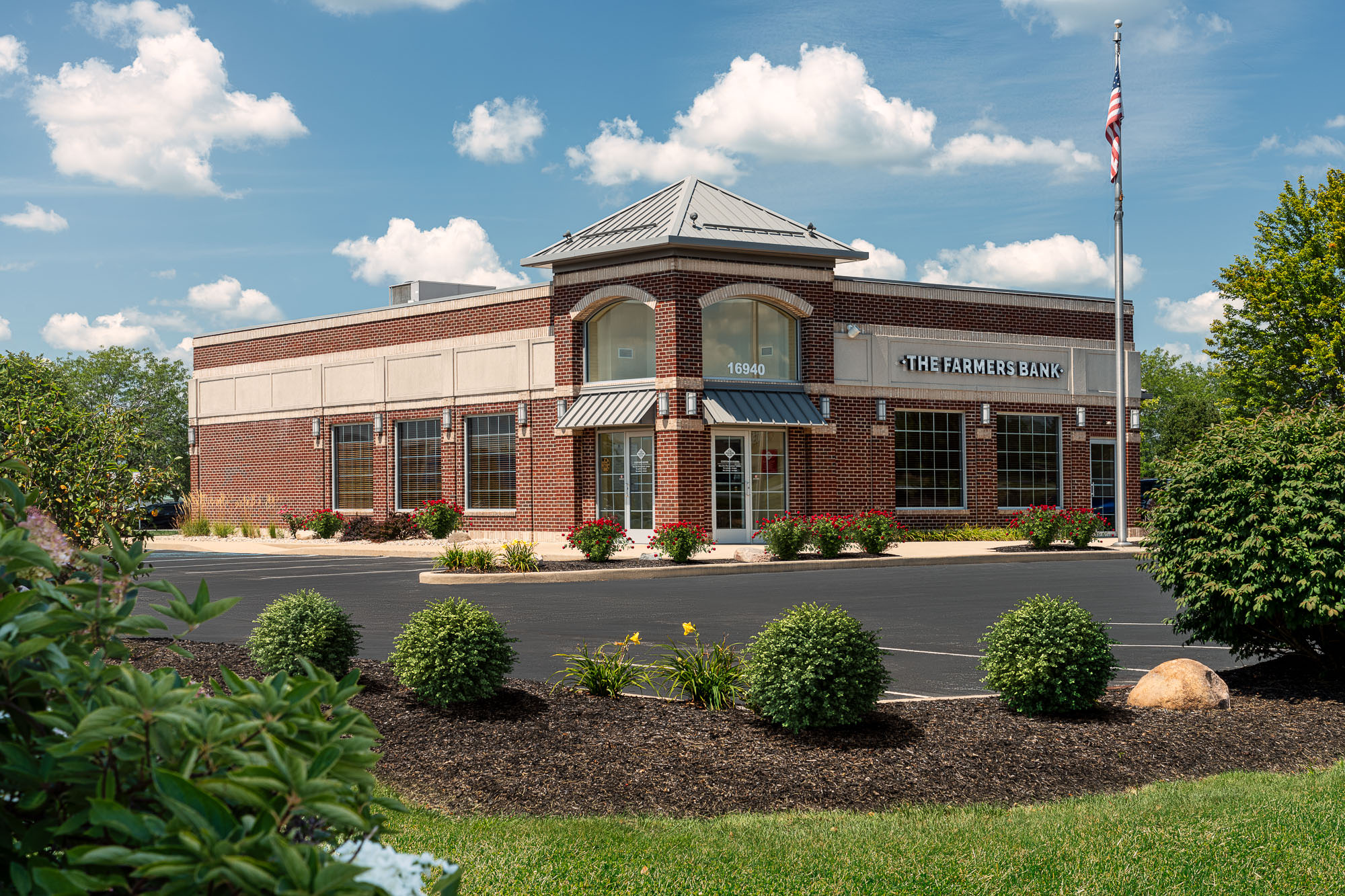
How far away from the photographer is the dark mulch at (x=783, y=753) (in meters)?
7.09

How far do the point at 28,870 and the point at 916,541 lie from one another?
3009 centimetres

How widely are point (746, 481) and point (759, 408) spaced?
6.24ft

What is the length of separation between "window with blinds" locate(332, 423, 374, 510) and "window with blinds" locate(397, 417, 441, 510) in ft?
3.67

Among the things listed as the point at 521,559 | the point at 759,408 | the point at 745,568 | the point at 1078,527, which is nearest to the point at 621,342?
the point at 759,408

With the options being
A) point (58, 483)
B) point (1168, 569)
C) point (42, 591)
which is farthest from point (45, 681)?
point (1168, 569)

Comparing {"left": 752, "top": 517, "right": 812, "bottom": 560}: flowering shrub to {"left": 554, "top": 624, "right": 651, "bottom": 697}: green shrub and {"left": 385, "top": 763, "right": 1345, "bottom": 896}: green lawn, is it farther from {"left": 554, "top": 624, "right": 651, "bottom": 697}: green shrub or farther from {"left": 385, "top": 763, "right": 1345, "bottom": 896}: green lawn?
{"left": 385, "top": 763, "right": 1345, "bottom": 896}: green lawn

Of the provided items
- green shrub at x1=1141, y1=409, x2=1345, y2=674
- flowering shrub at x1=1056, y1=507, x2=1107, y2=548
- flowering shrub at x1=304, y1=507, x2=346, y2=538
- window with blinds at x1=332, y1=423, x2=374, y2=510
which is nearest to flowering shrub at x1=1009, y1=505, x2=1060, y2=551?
flowering shrub at x1=1056, y1=507, x2=1107, y2=548

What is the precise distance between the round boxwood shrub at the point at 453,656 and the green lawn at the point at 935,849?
1787 millimetres

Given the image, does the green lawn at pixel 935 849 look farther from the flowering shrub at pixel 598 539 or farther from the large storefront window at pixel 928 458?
the large storefront window at pixel 928 458

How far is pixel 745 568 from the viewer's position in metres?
23.7

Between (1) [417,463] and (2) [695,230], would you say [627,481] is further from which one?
(1) [417,463]

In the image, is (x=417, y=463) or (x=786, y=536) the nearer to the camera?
(x=786, y=536)

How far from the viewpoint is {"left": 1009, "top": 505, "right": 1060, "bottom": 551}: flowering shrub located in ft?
91.5

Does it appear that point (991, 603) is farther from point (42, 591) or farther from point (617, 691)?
point (42, 591)
